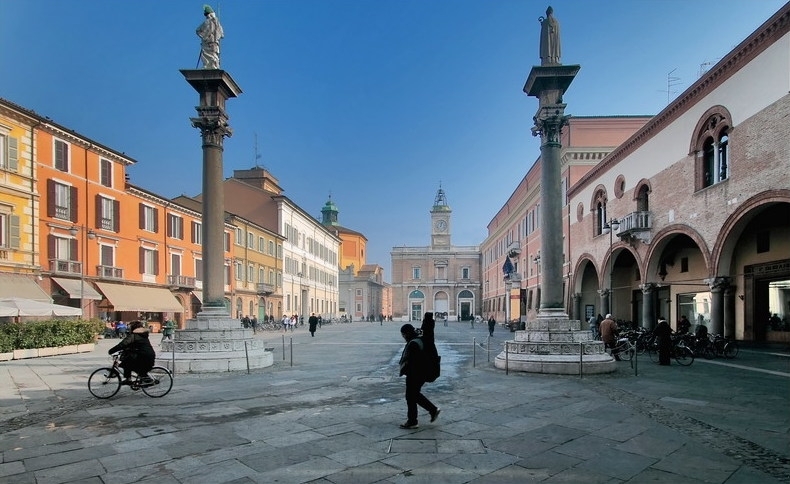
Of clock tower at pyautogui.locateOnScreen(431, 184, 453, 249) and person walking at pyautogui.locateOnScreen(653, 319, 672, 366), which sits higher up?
clock tower at pyautogui.locateOnScreen(431, 184, 453, 249)

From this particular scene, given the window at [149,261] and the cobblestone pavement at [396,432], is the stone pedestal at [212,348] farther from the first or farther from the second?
the window at [149,261]

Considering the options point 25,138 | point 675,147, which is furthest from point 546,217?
point 25,138

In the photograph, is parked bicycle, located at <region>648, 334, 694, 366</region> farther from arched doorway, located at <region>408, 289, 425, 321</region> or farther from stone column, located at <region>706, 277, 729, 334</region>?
arched doorway, located at <region>408, 289, 425, 321</region>

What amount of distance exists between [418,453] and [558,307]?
28.3 ft

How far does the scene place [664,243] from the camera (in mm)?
23531

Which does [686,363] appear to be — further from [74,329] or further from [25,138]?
[25,138]

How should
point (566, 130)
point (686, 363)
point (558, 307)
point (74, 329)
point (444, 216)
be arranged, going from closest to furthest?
point (558, 307) < point (686, 363) < point (74, 329) < point (566, 130) < point (444, 216)

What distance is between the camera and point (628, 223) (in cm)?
2502

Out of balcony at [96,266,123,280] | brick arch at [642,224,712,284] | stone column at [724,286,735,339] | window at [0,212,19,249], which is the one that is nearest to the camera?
brick arch at [642,224,712,284]

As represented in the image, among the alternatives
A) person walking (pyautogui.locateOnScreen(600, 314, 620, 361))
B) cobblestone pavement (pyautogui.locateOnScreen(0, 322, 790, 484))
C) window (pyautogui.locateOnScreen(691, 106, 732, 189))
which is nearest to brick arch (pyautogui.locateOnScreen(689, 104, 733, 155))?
window (pyautogui.locateOnScreen(691, 106, 732, 189))

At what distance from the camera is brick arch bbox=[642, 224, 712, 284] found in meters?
19.6

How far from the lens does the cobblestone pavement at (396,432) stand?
5.38m

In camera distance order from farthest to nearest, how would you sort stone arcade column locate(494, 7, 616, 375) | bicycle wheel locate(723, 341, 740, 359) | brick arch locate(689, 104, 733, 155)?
brick arch locate(689, 104, 733, 155), bicycle wheel locate(723, 341, 740, 359), stone arcade column locate(494, 7, 616, 375)

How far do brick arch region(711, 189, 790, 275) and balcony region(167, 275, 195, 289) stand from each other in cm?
3344
